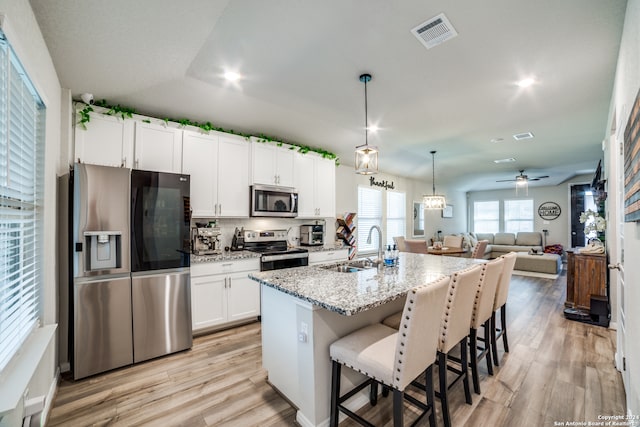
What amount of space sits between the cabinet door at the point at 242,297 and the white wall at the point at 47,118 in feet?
5.15

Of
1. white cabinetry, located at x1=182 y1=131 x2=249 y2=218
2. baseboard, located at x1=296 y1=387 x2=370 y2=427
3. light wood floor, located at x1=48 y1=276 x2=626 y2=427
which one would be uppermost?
white cabinetry, located at x1=182 y1=131 x2=249 y2=218

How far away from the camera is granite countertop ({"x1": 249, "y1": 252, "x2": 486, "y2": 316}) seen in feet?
5.22

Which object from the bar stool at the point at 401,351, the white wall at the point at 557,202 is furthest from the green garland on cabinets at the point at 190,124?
the white wall at the point at 557,202

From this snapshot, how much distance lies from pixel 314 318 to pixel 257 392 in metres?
0.98

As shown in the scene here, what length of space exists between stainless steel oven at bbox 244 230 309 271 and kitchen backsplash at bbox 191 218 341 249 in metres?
0.20

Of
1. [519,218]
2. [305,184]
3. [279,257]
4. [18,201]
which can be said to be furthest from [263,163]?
[519,218]

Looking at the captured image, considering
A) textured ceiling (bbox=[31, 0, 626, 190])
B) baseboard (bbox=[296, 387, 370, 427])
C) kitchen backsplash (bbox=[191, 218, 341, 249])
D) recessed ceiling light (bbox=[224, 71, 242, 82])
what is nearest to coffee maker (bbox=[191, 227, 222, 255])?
kitchen backsplash (bbox=[191, 218, 341, 249])

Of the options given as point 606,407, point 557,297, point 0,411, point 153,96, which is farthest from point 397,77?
point 557,297

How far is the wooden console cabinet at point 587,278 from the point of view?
3.68 m

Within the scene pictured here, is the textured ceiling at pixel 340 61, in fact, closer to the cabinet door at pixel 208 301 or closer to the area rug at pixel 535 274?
the cabinet door at pixel 208 301

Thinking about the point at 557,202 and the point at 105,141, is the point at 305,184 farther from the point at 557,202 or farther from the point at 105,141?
the point at 557,202

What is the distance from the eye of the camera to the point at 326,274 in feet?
7.61

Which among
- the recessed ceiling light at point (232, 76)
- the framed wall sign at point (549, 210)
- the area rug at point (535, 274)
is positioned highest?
the recessed ceiling light at point (232, 76)

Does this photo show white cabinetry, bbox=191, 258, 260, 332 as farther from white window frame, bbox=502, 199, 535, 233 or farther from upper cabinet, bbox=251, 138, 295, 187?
white window frame, bbox=502, 199, 535, 233
